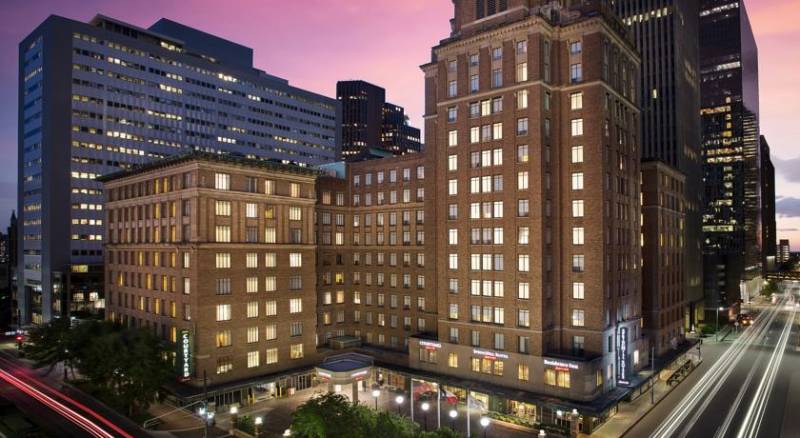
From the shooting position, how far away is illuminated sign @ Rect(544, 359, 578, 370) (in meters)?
59.1

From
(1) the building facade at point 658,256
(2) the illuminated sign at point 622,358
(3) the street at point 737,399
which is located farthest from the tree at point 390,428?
(1) the building facade at point 658,256

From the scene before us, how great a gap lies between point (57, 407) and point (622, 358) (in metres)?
71.5

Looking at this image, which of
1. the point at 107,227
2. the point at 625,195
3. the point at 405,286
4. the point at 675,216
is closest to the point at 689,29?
the point at 675,216

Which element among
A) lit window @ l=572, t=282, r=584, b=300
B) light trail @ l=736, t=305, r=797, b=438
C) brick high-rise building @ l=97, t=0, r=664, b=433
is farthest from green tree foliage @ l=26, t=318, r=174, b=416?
light trail @ l=736, t=305, r=797, b=438

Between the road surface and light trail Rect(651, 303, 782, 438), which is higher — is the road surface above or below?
above

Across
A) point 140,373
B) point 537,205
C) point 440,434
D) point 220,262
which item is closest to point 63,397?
point 140,373

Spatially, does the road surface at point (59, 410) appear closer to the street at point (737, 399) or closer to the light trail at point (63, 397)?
the light trail at point (63, 397)

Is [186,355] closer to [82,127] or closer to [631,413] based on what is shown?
[631,413]

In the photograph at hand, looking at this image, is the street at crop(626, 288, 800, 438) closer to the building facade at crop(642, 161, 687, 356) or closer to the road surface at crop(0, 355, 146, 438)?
the building facade at crop(642, 161, 687, 356)

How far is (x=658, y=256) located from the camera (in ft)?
290

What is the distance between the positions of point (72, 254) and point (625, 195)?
131 m

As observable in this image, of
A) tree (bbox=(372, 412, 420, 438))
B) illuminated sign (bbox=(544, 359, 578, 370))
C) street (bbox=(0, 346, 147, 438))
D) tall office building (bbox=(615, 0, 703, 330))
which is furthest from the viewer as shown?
tall office building (bbox=(615, 0, 703, 330))

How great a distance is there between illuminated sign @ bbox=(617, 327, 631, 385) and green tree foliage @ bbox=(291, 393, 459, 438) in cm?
3546

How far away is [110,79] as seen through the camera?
139250 mm
